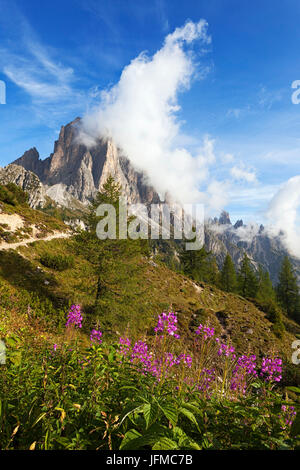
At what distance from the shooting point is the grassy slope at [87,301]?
12.5 metres

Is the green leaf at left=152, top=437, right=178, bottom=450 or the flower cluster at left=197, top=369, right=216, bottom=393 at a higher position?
the green leaf at left=152, top=437, right=178, bottom=450

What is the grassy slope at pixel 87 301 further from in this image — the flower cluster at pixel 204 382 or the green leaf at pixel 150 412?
the green leaf at pixel 150 412

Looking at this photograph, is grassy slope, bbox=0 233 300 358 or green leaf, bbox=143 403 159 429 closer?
green leaf, bbox=143 403 159 429

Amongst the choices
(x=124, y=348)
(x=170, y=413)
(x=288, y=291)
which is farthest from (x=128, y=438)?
(x=288, y=291)

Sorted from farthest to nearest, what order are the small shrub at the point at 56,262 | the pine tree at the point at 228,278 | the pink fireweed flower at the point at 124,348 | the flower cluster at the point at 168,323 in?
the pine tree at the point at 228,278
the small shrub at the point at 56,262
the pink fireweed flower at the point at 124,348
the flower cluster at the point at 168,323

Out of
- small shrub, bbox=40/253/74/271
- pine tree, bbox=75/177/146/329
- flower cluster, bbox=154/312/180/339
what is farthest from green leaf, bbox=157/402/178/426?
small shrub, bbox=40/253/74/271

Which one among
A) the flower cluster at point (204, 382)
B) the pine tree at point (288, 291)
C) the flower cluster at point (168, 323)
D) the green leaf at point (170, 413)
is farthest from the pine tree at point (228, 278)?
the green leaf at point (170, 413)

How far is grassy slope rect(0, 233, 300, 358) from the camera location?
41.1 ft

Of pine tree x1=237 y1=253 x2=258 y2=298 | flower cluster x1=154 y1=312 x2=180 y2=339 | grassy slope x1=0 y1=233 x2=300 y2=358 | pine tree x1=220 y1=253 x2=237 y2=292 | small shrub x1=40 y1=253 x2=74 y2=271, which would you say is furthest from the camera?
pine tree x1=220 y1=253 x2=237 y2=292

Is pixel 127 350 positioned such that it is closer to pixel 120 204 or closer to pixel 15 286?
pixel 120 204

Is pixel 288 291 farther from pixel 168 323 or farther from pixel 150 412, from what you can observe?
pixel 150 412

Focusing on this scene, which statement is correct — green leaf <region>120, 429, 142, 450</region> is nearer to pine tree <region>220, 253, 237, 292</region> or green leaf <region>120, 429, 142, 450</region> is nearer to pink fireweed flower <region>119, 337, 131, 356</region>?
pink fireweed flower <region>119, 337, 131, 356</region>

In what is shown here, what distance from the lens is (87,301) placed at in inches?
592

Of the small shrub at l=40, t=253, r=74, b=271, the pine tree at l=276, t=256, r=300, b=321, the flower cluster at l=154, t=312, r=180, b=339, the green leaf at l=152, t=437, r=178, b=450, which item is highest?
Result: the small shrub at l=40, t=253, r=74, b=271
